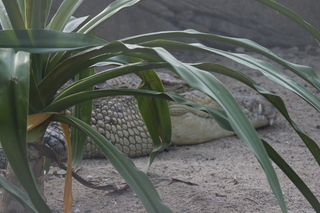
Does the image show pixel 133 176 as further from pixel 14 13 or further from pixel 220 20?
pixel 220 20

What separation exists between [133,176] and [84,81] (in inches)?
15.2

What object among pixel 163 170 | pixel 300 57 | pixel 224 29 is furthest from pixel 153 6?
pixel 163 170

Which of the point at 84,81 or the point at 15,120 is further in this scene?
the point at 84,81

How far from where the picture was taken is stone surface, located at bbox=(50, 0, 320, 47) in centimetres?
475

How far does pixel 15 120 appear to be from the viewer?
100 centimetres

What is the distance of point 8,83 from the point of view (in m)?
0.99

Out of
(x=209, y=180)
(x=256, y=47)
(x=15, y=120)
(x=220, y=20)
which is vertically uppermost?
(x=220, y=20)

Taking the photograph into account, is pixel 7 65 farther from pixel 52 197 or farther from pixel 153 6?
pixel 153 6

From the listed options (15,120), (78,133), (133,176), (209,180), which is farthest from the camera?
(209,180)

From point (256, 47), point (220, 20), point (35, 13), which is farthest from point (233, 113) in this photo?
point (220, 20)

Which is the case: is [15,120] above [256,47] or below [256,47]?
below

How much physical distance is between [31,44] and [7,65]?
18 centimetres

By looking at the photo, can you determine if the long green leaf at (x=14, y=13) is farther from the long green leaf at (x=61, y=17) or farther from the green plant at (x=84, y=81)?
the long green leaf at (x=61, y=17)

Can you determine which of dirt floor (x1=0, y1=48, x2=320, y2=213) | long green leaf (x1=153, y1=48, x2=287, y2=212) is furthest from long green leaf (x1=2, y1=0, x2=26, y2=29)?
dirt floor (x1=0, y1=48, x2=320, y2=213)
